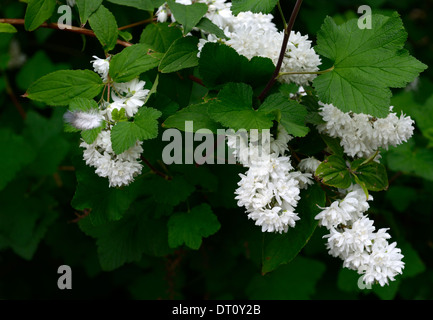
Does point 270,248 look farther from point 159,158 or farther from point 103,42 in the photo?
point 103,42

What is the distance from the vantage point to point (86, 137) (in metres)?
1.16

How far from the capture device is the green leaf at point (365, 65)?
3.77ft

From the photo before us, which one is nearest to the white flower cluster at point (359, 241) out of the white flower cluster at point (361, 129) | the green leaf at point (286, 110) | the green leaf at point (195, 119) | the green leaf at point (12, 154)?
the white flower cluster at point (361, 129)

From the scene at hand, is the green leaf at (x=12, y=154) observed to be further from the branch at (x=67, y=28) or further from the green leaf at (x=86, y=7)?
the green leaf at (x=86, y=7)

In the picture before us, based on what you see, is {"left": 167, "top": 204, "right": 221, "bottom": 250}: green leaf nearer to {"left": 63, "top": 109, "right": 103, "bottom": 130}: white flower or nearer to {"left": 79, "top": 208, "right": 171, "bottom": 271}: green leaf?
{"left": 79, "top": 208, "right": 171, "bottom": 271}: green leaf

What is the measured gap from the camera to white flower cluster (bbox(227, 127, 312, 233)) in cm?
114

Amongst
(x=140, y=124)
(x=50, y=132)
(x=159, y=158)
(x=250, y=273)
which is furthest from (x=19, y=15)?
(x=250, y=273)

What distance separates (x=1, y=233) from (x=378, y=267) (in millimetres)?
1780

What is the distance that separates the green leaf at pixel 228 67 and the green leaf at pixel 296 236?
0.38 metres

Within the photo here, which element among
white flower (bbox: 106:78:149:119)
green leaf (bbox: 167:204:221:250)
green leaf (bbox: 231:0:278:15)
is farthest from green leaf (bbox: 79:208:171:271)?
green leaf (bbox: 231:0:278:15)

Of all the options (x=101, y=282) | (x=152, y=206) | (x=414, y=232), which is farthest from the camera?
(x=101, y=282)

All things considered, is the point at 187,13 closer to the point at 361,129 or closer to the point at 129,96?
the point at 129,96

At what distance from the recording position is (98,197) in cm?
138

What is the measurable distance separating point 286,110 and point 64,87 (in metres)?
0.65
